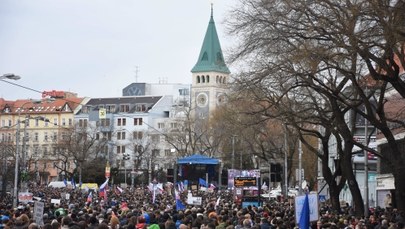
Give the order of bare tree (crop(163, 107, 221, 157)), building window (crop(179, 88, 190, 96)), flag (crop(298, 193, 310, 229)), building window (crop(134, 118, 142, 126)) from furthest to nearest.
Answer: building window (crop(179, 88, 190, 96)) → building window (crop(134, 118, 142, 126)) → bare tree (crop(163, 107, 221, 157)) → flag (crop(298, 193, 310, 229))

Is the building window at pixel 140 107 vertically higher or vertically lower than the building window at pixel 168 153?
higher

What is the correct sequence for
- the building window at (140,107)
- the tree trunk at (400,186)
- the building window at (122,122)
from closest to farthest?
the tree trunk at (400,186), the building window at (122,122), the building window at (140,107)

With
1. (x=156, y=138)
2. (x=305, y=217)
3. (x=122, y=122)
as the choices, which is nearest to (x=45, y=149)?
(x=122, y=122)

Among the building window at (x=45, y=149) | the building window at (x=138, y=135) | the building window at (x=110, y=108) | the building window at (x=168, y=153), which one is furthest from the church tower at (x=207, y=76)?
the building window at (x=45, y=149)

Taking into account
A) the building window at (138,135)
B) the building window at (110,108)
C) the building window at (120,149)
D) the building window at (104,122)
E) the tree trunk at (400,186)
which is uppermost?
the building window at (110,108)

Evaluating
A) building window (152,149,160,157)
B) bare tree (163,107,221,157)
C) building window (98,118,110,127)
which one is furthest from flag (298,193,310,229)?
building window (98,118,110,127)

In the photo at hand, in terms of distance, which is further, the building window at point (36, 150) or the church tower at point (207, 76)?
the church tower at point (207, 76)

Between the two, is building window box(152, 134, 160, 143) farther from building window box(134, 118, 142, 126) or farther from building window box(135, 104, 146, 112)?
building window box(135, 104, 146, 112)

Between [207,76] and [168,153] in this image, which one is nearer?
[168,153]

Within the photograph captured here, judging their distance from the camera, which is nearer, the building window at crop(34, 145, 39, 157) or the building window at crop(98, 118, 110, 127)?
the building window at crop(34, 145, 39, 157)

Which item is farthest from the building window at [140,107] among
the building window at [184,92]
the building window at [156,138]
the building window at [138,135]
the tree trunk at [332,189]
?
the tree trunk at [332,189]

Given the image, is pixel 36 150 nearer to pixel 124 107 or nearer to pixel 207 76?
pixel 124 107

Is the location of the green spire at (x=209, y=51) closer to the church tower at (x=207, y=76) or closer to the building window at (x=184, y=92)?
the church tower at (x=207, y=76)

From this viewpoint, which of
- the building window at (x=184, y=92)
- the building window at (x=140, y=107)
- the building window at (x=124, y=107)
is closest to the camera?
the building window at (x=140, y=107)
